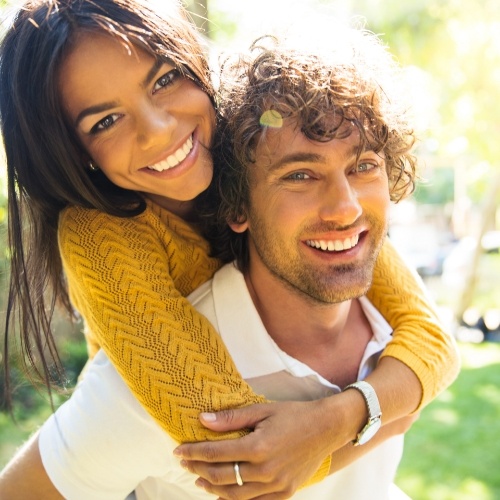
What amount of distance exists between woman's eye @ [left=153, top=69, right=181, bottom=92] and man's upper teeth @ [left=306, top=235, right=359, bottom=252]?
717 mm

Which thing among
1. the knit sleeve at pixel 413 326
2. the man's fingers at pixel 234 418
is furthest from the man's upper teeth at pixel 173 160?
the knit sleeve at pixel 413 326

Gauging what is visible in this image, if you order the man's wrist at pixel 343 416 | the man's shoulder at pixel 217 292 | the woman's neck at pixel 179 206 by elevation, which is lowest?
the man's wrist at pixel 343 416

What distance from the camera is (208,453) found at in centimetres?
181

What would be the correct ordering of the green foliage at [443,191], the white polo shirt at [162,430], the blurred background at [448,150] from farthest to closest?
the green foliage at [443,191] < the blurred background at [448,150] < the white polo shirt at [162,430]

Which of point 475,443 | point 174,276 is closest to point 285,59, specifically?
point 174,276

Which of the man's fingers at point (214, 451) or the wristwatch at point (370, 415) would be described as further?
the wristwatch at point (370, 415)

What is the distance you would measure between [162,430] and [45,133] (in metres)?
1.02

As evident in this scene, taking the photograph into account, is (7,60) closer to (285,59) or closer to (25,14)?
(25,14)

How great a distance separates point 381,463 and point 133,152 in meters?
1.43

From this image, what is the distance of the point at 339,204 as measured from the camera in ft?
6.95

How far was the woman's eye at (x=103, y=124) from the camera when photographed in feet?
7.12

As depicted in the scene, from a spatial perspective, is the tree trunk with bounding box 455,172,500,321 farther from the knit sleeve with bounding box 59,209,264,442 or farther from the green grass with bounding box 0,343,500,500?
the knit sleeve with bounding box 59,209,264,442

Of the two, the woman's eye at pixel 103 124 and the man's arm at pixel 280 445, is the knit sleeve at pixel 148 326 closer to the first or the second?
the man's arm at pixel 280 445

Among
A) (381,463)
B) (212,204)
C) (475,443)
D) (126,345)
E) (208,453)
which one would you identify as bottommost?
(475,443)
